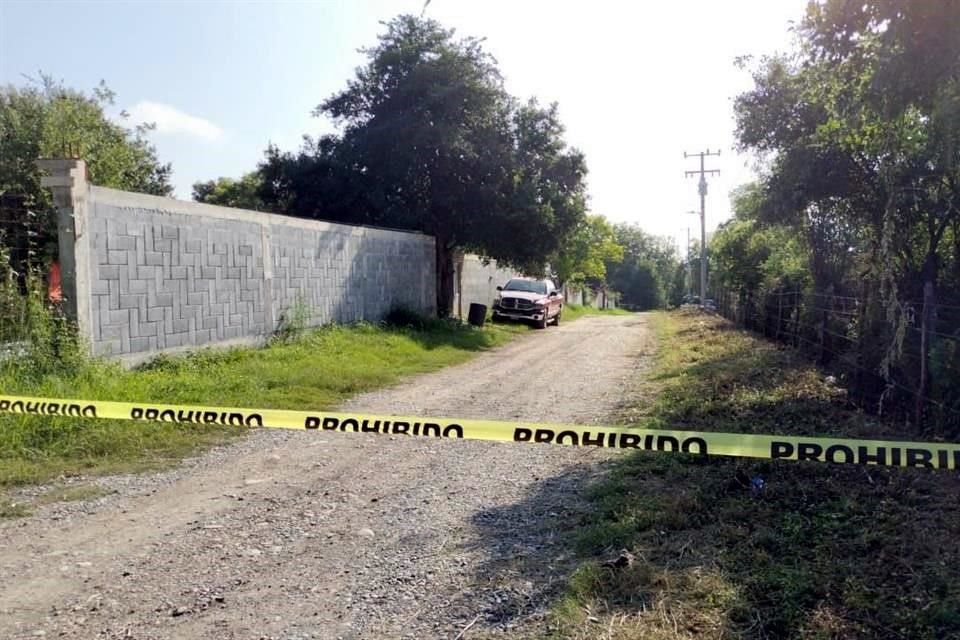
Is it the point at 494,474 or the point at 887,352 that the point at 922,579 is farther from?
the point at 887,352

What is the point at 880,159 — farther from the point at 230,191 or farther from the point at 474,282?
the point at 230,191

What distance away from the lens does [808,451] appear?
4656 mm

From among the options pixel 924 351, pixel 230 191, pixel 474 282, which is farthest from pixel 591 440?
pixel 230 191

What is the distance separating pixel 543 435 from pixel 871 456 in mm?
2023

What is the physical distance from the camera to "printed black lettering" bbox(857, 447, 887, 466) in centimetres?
429

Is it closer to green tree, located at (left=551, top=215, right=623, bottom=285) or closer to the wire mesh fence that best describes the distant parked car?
green tree, located at (left=551, top=215, right=623, bottom=285)

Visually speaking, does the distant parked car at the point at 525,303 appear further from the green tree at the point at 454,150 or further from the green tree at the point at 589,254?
the green tree at the point at 589,254

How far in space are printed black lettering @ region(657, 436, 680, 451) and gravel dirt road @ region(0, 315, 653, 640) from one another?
767 millimetres

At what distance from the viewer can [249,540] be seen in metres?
4.57

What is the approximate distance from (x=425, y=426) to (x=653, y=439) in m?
1.56

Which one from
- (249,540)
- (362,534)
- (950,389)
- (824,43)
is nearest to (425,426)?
(362,534)

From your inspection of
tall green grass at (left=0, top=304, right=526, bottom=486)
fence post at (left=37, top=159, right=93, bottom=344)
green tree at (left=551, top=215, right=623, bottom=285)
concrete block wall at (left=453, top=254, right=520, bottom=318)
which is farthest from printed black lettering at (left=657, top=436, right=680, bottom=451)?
green tree at (left=551, top=215, right=623, bottom=285)

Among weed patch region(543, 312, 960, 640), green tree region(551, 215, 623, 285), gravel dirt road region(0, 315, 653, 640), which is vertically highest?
green tree region(551, 215, 623, 285)

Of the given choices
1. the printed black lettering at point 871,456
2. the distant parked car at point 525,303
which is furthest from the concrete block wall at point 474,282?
the printed black lettering at point 871,456
